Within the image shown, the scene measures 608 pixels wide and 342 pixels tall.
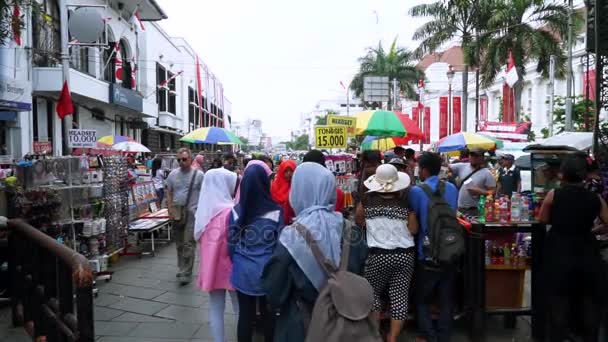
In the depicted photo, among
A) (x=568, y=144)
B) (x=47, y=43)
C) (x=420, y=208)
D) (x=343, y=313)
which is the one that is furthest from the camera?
(x=47, y=43)

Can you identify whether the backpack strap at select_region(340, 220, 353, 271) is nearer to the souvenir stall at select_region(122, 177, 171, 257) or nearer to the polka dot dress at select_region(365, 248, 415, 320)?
the polka dot dress at select_region(365, 248, 415, 320)

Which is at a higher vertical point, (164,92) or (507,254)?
(164,92)

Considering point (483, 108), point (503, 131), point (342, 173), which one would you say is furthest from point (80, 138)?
point (483, 108)

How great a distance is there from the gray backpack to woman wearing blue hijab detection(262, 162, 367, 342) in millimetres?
177

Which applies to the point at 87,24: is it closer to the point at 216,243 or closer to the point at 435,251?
the point at 216,243

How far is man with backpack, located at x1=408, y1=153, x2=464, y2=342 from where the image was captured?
4621 millimetres

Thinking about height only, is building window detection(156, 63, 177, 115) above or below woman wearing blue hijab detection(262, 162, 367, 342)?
above

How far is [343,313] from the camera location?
294cm

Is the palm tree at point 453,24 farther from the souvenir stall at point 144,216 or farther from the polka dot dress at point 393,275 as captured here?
the polka dot dress at point 393,275

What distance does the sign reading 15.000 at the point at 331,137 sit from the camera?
9.98m

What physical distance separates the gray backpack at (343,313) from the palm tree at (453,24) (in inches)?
998

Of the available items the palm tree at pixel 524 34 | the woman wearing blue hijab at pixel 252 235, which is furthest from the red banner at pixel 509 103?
the woman wearing blue hijab at pixel 252 235

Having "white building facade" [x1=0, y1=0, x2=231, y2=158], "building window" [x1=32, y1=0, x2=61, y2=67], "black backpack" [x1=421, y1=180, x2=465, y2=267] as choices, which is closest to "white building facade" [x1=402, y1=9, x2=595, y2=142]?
"white building facade" [x1=0, y1=0, x2=231, y2=158]

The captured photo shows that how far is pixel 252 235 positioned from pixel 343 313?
1.30 meters
